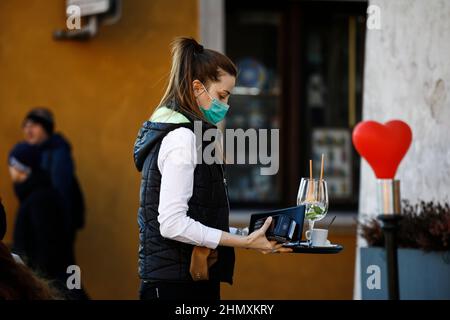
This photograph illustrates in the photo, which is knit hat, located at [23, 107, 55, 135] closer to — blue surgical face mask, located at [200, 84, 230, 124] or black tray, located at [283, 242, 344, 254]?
blue surgical face mask, located at [200, 84, 230, 124]

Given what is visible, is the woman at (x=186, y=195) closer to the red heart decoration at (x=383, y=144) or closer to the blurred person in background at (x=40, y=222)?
the red heart decoration at (x=383, y=144)

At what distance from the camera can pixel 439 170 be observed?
195 inches

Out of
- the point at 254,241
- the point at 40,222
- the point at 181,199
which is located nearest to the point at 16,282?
the point at 181,199

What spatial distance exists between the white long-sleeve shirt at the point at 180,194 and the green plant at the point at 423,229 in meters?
1.44

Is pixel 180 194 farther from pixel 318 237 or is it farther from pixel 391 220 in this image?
pixel 391 220

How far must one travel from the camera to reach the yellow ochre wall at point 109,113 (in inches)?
285

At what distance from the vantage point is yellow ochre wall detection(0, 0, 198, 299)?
7238 mm

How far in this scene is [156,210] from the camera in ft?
11.1

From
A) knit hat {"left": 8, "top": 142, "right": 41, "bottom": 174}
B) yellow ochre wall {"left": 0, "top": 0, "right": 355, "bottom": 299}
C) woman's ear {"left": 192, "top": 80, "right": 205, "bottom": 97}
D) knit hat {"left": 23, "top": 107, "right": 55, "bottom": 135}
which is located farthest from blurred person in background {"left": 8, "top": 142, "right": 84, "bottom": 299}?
woman's ear {"left": 192, "top": 80, "right": 205, "bottom": 97}

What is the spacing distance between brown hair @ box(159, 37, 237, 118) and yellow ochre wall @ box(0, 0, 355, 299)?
371 centimetres

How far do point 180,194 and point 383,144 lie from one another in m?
0.74

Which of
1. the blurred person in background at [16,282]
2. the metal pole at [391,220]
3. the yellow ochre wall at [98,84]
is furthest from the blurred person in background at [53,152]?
the blurred person in background at [16,282]
